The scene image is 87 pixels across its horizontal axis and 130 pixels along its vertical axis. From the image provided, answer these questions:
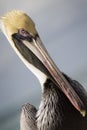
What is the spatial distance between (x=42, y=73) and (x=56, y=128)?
0.68 ft

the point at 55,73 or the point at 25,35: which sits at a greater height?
the point at 25,35

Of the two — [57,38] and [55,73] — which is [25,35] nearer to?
[55,73]

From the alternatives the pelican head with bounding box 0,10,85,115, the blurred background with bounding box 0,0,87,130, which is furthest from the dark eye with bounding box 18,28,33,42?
the blurred background with bounding box 0,0,87,130

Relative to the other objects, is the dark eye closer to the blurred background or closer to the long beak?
the long beak

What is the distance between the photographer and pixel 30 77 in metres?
3.29

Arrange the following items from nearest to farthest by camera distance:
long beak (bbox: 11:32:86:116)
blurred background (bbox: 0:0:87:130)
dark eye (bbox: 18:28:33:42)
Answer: long beak (bbox: 11:32:86:116) < dark eye (bbox: 18:28:33:42) < blurred background (bbox: 0:0:87:130)

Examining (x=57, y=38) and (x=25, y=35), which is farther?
(x=57, y=38)

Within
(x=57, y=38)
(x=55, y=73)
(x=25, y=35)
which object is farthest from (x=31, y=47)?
(x=57, y=38)

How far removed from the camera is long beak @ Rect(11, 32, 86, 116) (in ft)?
6.02

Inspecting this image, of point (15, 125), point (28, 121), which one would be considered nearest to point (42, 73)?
point (28, 121)

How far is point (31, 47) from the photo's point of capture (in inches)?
78.2

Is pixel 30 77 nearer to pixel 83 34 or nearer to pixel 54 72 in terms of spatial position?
pixel 83 34

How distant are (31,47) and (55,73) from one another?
0.16 meters

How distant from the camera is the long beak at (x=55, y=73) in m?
1.83
